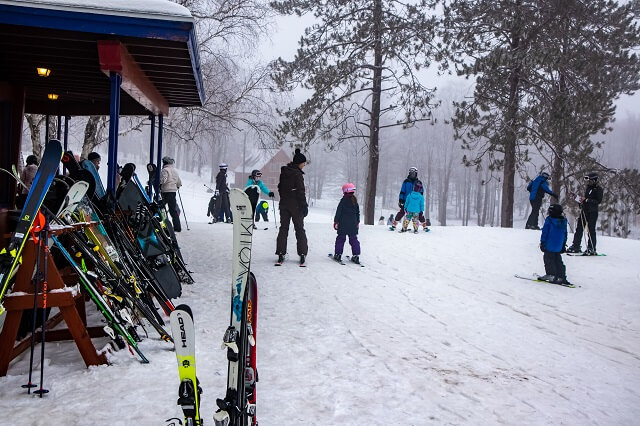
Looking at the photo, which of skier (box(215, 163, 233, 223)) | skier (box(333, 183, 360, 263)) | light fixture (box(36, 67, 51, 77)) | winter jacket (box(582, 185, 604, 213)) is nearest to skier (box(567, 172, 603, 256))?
winter jacket (box(582, 185, 604, 213))

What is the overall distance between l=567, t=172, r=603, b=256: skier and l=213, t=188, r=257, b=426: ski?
1128 centimetres

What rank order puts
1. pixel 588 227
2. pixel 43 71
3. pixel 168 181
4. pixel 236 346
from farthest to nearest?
1. pixel 168 181
2. pixel 588 227
3. pixel 43 71
4. pixel 236 346

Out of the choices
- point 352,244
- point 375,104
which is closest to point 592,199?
point 352,244

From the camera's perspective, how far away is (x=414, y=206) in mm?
14445

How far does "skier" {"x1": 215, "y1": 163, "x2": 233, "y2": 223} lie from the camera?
16984mm

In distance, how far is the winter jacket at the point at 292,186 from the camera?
9.30 m

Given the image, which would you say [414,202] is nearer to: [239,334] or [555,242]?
[555,242]

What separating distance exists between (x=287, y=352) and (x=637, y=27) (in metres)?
20.9

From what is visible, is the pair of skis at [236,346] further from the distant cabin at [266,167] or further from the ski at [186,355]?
the distant cabin at [266,167]

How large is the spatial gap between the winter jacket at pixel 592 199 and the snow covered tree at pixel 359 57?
715 centimetres

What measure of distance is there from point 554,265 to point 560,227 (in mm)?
723

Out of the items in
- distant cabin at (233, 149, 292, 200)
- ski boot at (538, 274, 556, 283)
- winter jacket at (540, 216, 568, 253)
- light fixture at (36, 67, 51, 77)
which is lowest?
ski boot at (538, 274, 556, 283)

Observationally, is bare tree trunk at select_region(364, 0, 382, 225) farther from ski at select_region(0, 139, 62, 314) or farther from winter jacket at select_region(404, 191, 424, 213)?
ski at select_region(0, 139, 62, 314)

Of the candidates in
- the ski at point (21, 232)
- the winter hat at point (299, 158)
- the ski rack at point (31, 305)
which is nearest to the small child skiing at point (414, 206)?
the winter hat at point (299, 158)
